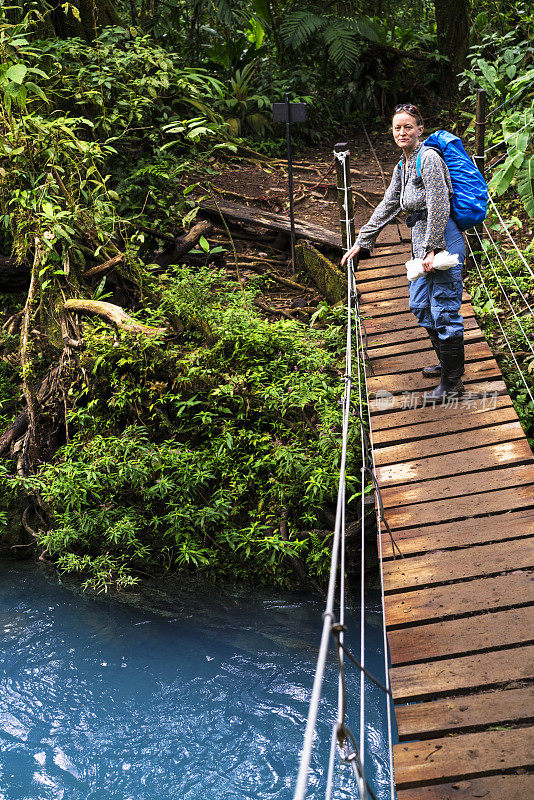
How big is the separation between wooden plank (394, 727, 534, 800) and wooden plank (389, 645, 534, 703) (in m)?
0.18

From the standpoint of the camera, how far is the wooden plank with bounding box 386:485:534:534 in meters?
3.18

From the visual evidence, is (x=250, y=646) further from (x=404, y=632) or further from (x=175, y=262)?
(x=175, y=262)

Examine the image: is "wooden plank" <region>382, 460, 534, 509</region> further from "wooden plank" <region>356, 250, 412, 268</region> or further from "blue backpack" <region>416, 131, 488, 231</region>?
"wooden plank" <region>356, 250, 412, 268</region>

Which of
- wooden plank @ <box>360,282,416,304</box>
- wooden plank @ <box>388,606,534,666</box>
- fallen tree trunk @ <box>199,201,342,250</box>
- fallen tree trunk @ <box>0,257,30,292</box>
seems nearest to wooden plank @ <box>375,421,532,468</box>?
wooden plank @ <box>388,606,534,666</box>

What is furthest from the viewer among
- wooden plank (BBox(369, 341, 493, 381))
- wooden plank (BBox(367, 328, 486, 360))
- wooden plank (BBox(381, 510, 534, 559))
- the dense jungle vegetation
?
the dense jungle vegetation

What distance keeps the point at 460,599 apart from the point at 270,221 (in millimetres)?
4800

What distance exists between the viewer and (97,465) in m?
4.72

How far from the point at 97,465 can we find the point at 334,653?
1.98 metres

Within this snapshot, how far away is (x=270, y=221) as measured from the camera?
677cm

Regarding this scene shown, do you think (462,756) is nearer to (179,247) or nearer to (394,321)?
(394,321)

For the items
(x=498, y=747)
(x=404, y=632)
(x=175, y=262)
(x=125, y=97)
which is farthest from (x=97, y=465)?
(x=125, y=97)

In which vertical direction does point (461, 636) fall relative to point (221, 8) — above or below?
below

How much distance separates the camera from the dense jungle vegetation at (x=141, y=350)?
4676mm

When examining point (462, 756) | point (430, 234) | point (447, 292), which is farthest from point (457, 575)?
point (430, 234)
